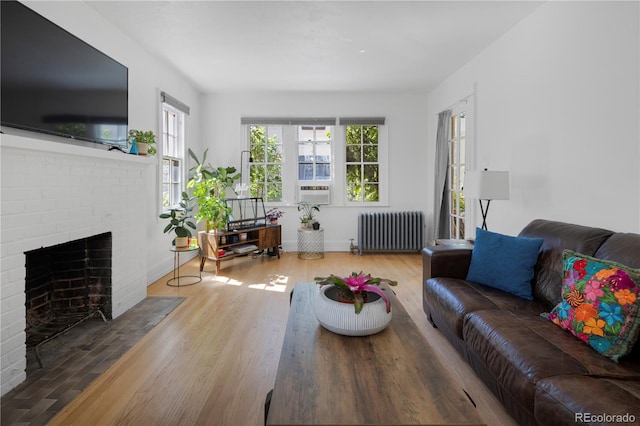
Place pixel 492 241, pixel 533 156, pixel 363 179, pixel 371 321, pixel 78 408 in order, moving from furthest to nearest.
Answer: pixel 363 179, pixel 533 156, pixel 492 241, pixel 78 408, pixel 371 321

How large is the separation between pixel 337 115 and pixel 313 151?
715mm

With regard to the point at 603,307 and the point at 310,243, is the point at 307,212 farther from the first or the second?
the point at 603,307

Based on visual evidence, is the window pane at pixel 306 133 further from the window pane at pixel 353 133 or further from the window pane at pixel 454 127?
the window pane at pixel 454 127

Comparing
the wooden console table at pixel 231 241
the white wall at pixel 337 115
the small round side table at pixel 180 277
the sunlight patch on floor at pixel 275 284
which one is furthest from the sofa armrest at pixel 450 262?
the white wall at pixel 337 115

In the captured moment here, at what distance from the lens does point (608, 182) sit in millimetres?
2389

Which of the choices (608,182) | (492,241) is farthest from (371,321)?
(608,182)

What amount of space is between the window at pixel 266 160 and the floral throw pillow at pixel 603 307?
4795 mm

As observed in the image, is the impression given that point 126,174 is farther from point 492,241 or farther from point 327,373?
point 492,241

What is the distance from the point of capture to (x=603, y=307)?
1.58 m

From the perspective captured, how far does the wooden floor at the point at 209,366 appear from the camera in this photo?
1.79m

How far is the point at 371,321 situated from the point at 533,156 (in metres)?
2.48

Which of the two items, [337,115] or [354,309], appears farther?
[337,115]

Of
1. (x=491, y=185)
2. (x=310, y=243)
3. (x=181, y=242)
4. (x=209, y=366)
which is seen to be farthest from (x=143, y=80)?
(x=491, y=185)

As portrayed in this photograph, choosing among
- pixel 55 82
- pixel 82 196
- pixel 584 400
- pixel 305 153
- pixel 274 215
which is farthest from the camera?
pixel 305 153
